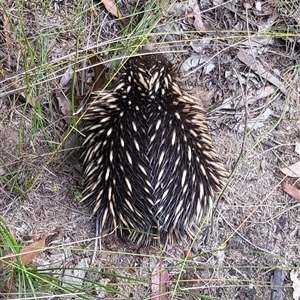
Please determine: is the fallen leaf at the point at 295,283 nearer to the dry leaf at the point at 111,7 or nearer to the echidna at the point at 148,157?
the echidna at the point at 148,157

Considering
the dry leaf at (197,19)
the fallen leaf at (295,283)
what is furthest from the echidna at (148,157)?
the fallen leaf at (295,283)

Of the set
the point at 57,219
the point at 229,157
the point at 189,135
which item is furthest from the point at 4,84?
the point at 229,157

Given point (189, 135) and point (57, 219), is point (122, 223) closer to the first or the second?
point (57, 219)

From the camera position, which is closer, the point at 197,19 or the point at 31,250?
the point at 31,250

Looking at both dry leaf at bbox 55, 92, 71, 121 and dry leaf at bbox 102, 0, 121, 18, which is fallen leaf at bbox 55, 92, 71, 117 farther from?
dry leaf at bbox 102, 0, 121, 18

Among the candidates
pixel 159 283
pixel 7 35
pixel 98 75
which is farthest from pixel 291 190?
pixel 7 35

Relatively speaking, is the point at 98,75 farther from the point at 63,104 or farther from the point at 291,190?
the point at 291,190
